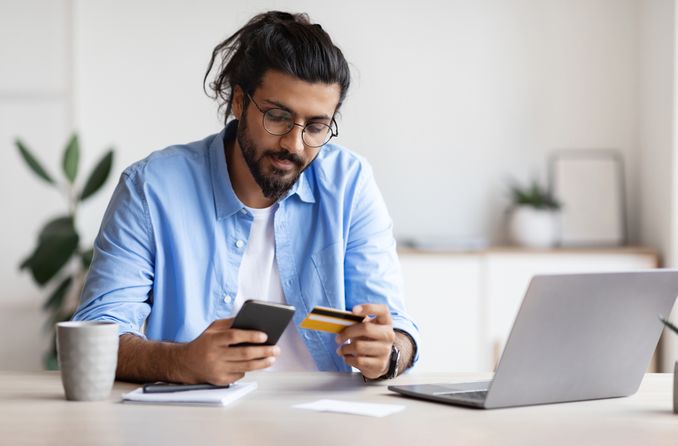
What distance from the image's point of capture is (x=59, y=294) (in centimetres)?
411

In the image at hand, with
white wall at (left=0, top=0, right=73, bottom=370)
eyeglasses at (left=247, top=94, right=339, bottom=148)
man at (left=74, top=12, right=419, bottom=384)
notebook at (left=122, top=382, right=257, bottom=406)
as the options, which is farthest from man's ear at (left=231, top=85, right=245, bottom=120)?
white wall at (left=0, top=0, right=73, bottom=370)

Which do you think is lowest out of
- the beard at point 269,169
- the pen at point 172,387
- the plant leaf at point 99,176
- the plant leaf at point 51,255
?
the plant leaf at point 51,255

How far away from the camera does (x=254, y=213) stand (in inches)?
85.6

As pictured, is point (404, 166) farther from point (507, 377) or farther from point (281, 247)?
point (507, 377)

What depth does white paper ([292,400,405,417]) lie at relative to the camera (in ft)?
4.75

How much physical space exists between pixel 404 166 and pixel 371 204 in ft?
7.38

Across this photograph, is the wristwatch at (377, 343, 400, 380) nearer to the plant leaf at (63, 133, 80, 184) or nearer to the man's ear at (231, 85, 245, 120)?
the man's ear at (231, 85, 245, 120)

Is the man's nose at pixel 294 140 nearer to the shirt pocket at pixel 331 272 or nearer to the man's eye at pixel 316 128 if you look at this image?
the man's eye at pixel 316 128

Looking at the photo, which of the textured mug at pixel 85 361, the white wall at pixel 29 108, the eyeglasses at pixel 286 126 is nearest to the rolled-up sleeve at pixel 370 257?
the eyeglasses at pixel 286 126

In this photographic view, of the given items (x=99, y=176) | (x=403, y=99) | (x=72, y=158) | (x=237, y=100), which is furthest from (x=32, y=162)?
(x=237, y=100)

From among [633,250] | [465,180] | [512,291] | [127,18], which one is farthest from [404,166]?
[127,18]

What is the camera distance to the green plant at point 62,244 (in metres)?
3.92

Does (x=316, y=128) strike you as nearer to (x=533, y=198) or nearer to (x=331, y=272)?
(x=331, y=272)

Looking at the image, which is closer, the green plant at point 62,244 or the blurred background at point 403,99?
the green plant at point 62,244
